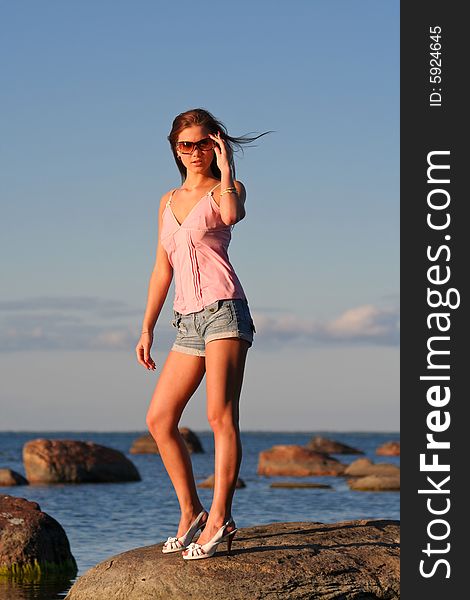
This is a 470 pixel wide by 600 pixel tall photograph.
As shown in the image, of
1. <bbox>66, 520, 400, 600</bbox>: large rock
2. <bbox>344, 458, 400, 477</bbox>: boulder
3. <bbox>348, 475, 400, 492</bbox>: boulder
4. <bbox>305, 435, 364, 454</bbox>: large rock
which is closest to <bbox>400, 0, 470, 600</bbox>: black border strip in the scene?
<bbox>66, 520, 400, 600</bbox>: large rock

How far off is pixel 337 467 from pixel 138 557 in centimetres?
3355

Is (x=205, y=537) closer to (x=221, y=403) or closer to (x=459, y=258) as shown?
(x=221, y=403)

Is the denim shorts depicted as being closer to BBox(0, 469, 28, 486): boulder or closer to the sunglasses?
the sunglasses

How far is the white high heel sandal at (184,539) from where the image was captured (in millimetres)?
8406

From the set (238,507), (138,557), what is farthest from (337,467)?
(138,557)

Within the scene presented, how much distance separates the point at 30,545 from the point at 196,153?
222 inches

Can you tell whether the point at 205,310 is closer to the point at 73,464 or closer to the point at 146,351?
the point at 146,351

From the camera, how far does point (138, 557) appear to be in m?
8.54

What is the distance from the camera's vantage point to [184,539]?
8.43m

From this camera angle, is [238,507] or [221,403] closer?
[221,403]

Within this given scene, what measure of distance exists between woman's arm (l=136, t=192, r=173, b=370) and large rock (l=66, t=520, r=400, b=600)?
1.36 meters

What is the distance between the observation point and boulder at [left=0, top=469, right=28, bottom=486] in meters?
31.3

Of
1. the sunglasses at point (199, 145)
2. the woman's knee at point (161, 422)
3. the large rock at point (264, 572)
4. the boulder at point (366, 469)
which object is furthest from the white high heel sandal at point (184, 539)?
the boulder at point (366, 469)

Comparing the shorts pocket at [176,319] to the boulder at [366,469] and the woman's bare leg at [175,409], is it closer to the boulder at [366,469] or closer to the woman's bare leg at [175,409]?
the woman's bare leg at [175,409]
